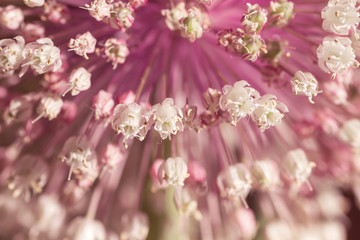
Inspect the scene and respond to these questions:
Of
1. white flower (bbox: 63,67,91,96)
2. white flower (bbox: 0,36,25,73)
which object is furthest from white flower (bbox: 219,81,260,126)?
white flower (bbox: 0,36,25,73)

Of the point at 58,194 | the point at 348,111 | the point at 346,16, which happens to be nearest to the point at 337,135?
the point at 348,111

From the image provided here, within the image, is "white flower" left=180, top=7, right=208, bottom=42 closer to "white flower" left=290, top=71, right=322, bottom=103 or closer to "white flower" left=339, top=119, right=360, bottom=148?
"white flower" left=290, top=71, right=322, bottom=103

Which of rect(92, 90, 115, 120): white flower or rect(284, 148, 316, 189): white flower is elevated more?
rect(92, 90, 115, 120): white flower

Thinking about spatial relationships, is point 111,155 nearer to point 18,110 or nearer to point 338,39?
point 18,110

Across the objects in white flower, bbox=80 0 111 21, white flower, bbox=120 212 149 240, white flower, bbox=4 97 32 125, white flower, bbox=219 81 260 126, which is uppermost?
white flower, bbox=80 0 111 21

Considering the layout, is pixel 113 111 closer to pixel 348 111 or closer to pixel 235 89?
pixel 235 89

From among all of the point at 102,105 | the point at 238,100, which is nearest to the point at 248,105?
the point at 238,100

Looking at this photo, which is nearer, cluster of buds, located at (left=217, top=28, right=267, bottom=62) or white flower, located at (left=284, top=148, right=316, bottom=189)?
cluster of buds, located at (left=217, top=28, right=267, bottom=62)
